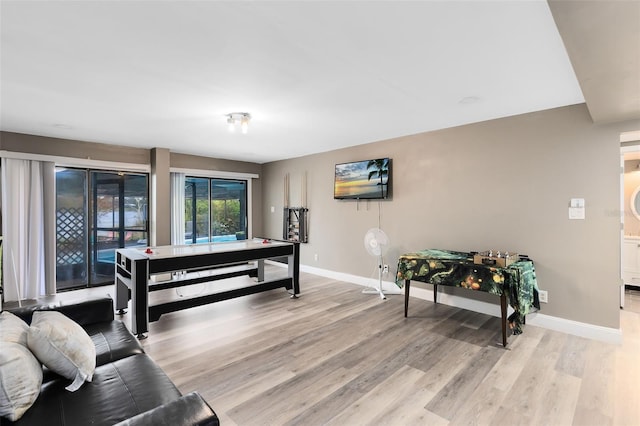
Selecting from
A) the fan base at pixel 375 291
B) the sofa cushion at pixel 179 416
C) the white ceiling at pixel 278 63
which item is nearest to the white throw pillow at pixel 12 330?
the sofa cushion at pixel 179 416

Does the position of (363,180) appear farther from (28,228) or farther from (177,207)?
(28,228)

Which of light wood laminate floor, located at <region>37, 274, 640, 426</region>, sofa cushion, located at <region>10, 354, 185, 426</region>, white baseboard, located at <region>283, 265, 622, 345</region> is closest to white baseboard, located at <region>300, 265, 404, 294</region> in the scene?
white baseboard, located at <region>283, 265, 622, 345</region>

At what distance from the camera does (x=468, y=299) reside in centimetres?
378

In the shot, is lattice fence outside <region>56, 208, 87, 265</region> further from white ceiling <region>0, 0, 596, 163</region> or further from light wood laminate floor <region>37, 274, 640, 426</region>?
light wood laminate floor <region>37, 274, 640, 426</region>

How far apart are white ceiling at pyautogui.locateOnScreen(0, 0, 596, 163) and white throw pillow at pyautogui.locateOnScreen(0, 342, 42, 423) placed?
66.8 inches

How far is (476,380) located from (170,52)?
3213 millimetres

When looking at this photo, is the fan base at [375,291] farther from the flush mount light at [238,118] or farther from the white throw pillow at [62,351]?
the white throw pillow at [62,351]

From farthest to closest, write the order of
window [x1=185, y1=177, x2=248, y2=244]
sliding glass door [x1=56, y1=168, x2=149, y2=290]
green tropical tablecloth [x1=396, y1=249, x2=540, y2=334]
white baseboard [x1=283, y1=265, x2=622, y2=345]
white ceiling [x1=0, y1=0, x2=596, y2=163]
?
window [x1=185, y1=177, x2=248, y2=244], sliding glass door [x1=56, y1=168, x2=149, y2=290], white baseboard [x1=283, y1=265, x2=622, y2=345], green tropical tablecloth [x1=396, y1=249, x2=540, y2=334], white ceiling [x1=0, y1=0, x2=596, y2=163]

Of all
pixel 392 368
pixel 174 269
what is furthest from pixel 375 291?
pixel 174 269

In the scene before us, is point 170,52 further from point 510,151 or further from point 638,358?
point 638,358

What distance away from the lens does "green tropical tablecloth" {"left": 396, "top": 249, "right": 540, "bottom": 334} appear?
2.78 metres

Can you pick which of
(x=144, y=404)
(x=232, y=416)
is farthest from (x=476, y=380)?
(x=144, y=404)

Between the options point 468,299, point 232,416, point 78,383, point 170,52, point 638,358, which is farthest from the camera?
point 468,299

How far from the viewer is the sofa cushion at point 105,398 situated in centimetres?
124
